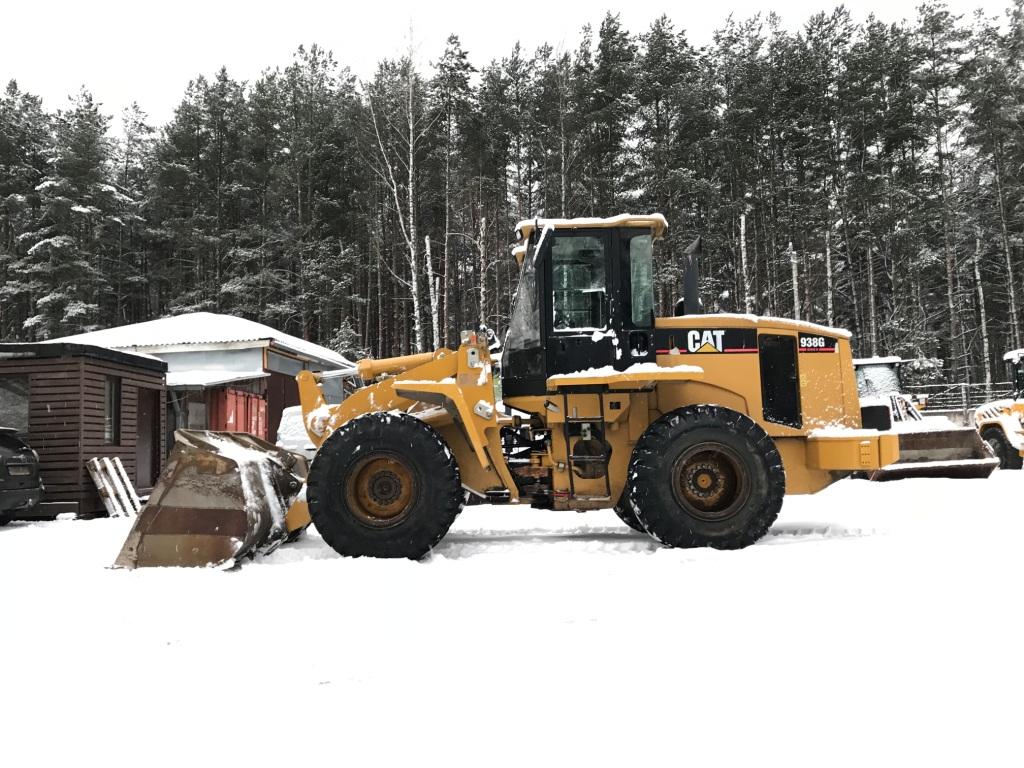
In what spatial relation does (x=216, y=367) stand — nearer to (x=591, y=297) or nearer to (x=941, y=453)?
(x=591, y=297)

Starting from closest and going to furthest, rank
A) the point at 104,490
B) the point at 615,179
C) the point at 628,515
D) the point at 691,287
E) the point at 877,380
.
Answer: the point at 691,287
the point at 628,515
the point at 104,490
the point at 877,380
the point at 615,179

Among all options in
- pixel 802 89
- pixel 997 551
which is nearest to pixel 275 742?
pixel 997 551

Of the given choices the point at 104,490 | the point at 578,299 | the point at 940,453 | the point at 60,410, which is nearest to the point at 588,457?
the point at 578,299

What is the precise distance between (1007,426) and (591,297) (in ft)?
44.2

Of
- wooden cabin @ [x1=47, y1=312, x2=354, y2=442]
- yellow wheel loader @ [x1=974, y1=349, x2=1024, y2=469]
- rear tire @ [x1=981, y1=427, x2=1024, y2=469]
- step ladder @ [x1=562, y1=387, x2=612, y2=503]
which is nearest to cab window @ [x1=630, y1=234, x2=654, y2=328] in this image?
step ladder @ [x1=562, y1=387, x2=612, y2=503]

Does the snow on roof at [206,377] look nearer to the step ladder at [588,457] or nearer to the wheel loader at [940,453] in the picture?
the step ladder at [588,457]

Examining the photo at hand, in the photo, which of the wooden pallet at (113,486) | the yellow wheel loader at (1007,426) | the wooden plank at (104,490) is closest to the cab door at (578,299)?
the wooden pallet at (113,486)

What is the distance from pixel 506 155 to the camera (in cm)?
2889

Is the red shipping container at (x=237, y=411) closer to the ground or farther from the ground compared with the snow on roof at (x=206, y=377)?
closer to the ground

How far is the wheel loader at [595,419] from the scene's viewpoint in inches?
198

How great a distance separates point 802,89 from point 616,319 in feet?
94.8

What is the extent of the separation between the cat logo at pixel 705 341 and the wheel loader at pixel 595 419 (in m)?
0.01

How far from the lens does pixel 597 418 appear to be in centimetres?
559

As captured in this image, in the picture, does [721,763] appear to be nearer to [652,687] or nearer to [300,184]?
[652,687]
